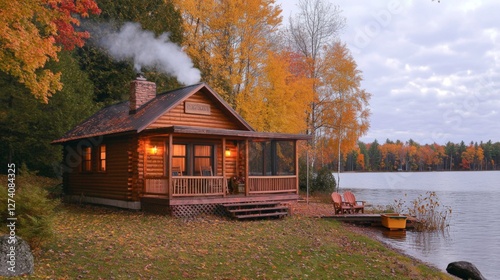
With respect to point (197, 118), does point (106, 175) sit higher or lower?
lower

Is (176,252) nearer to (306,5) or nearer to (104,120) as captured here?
(104,120)

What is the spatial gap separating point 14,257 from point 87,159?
15877mm

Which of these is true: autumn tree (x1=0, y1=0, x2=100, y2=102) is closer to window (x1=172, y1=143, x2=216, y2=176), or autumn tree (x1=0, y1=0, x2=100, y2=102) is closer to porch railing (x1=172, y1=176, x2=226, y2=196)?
porch railing (x1=172, y1=176, x2=226, y2=196)

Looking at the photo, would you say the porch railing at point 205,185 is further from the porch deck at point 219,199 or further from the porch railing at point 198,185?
the porch deck at point 219,199

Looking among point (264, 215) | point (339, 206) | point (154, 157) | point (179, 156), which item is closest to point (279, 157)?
point (339, 206)

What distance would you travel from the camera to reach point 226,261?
1138 cm

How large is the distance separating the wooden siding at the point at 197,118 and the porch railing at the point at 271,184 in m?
3.04

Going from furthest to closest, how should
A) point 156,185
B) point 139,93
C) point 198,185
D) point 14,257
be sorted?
point 139,93 → point 198,185 → point 156,185 → point 14,257

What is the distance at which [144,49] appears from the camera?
106 ft

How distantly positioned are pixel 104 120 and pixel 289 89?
510 inches

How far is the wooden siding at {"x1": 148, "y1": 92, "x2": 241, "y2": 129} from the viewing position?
65.6 feet

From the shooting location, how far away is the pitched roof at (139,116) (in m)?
19.2

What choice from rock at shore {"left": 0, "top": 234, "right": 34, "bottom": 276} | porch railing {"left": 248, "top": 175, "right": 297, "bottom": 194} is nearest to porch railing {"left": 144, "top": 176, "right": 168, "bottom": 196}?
porch railing {"left": 248, "top": 175, "right": 297, "bottom": 194}

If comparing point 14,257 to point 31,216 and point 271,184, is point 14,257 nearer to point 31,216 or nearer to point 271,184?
point 31,216
